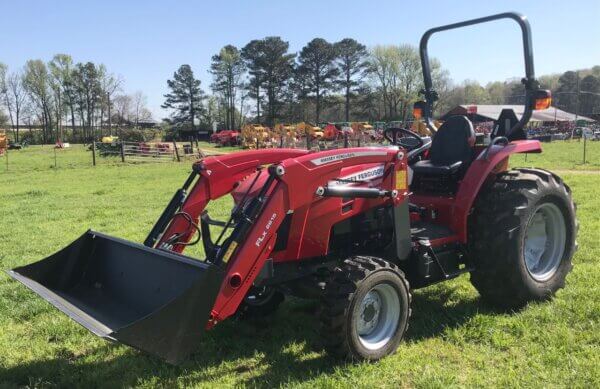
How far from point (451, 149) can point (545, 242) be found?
4.03 feet

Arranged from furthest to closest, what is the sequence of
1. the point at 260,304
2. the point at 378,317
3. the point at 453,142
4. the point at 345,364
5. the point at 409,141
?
the point at 409,141 < the point at 453,142 < the point at 260,304 < the point at 378,317 < the point at 345,364

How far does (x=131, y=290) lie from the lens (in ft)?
12.5

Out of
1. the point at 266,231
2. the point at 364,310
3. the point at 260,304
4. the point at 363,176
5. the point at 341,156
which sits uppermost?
the point at 341,156

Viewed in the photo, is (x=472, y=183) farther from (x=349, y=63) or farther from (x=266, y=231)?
(x=349, y=63)

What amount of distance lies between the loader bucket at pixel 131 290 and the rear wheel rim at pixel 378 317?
110 cm

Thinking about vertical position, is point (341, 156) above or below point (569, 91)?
below

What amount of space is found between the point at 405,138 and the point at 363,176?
5.17 feet

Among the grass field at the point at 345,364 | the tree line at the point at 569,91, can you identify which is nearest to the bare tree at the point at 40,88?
the tree line at the point at 569,91

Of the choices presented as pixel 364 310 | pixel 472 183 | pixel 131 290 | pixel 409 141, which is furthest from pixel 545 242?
pixel 131 290

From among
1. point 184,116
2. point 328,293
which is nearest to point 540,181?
point 328,293

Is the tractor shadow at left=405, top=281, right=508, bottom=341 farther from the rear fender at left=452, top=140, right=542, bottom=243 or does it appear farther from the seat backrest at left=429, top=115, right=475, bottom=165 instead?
the seat backrest at left=429, top=115, right=475, bottom=165

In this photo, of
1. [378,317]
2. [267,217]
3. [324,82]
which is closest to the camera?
[267,217]

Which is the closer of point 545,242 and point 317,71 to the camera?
point 545,242

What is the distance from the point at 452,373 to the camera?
3510 millimetres
